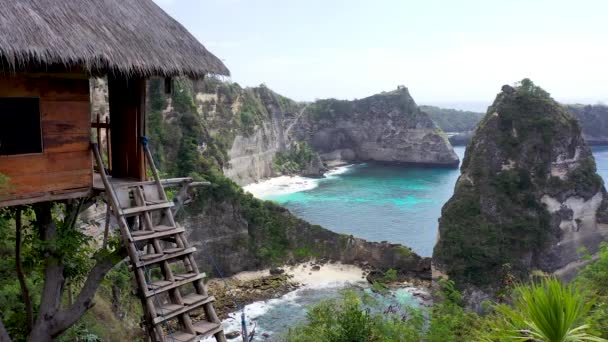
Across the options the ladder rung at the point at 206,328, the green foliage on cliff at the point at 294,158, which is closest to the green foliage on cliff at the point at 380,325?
the ladder rung at the point at 206,328

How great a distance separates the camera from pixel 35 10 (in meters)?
6.81

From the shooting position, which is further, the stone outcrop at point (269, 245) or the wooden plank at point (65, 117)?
the stone outcrop at point (269, 245)

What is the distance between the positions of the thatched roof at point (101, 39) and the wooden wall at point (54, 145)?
327 millimetres

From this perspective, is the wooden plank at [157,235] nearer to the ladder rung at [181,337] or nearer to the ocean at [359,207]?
the ladder rung at [181,337]

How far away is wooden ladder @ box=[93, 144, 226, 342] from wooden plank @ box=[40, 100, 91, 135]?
1.25 ft

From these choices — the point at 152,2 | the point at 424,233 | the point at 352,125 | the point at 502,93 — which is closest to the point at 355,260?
the point at 424,233

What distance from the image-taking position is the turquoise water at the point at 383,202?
170 ft

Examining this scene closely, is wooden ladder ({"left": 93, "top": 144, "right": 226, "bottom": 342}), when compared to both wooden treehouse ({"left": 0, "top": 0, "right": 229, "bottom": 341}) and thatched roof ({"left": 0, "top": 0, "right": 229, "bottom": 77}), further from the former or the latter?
thatched roof ({"left": 0, "top": 0, "right": 229, "bottom": 77})

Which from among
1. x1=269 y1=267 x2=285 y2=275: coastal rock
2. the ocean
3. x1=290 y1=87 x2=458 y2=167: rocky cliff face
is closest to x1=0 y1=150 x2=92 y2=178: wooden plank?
the ocean

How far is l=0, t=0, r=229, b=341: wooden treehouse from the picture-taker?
647 cm

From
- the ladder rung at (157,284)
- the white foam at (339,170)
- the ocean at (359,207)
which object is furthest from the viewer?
the white foam at (339,170)

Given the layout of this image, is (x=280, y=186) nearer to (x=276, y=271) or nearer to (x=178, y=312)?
(x=276, y=271)

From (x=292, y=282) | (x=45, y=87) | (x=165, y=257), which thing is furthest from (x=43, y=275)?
(x=292, y=282)

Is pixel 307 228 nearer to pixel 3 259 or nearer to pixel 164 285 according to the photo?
pixel 3 259
